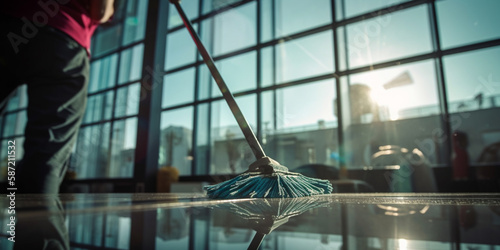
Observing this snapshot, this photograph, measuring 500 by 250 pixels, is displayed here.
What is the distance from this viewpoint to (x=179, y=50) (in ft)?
14.0

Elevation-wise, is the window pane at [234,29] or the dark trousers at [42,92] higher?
the window pane at [234,29]

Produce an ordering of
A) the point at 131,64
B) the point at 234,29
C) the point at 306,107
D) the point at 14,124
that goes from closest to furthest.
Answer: the point at 306,107, the point at 234,29, the point at 131,64, the point at 14,124

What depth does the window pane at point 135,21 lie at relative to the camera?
15.6ft

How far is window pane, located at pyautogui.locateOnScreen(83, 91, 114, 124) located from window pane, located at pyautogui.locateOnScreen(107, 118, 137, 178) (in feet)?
1.18

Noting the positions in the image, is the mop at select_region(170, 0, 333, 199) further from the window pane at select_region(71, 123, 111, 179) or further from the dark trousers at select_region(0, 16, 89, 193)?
the window pane at select_region(71, 123, 111, 179)

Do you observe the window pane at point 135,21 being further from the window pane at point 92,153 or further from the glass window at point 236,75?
the glass window at point 236,75

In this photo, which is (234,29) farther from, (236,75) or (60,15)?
(60,15)

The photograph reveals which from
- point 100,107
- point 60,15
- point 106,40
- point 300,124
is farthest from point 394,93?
point 106,40

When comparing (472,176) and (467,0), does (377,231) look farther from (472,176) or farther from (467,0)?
(467,0)

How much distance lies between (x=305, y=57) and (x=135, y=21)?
3.17m

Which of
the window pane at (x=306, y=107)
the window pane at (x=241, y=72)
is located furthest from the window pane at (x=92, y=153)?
the window pane at (x=306, y=107)

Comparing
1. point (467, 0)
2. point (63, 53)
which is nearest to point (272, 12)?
point (467, 0)

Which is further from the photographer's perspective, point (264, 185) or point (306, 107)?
point (306, 107)

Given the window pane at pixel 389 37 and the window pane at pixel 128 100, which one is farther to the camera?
the window pane at pixel 128 100
